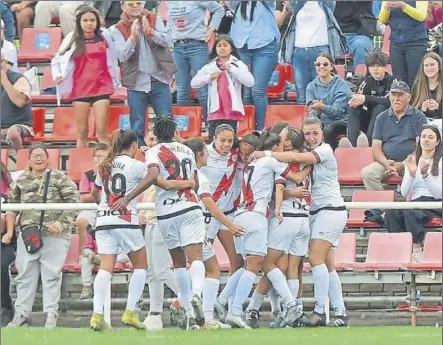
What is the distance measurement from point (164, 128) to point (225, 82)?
297 centimetres

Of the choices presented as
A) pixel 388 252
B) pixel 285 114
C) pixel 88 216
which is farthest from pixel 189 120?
pixel 388 252

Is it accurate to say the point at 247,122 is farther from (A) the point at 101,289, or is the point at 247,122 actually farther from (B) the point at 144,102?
(A) the point at 101,289

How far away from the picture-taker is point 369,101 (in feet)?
44.2

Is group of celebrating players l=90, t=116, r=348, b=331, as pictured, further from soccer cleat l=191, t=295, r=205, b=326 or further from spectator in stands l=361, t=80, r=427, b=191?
spectator in stands l=361, t=80, r=427, b=191

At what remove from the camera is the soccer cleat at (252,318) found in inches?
439

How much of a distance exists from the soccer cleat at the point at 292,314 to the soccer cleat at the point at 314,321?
113mm

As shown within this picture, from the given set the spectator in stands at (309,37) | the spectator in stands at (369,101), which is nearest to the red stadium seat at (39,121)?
the spectator in stands at (309,37)

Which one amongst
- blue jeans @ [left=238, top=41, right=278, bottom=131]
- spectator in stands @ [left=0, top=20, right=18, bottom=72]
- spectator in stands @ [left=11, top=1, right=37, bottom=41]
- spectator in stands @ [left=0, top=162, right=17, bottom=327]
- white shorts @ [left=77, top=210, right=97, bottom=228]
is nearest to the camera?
spectator in stands @ [left=0, top=162, right=17, bottom=327]

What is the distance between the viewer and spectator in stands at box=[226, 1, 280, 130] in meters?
13.9

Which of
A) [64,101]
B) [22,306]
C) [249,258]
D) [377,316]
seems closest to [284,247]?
[249,258]

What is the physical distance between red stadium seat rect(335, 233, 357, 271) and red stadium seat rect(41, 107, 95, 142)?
344 centimetres

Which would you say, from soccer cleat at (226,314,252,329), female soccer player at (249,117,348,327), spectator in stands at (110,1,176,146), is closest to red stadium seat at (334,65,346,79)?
spectator in stands at (110,1,176,146)

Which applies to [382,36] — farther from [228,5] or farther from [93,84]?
[93,84]

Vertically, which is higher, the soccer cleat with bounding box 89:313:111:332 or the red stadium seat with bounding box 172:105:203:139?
the red stadium seat with bounding box 172:105:203:139
